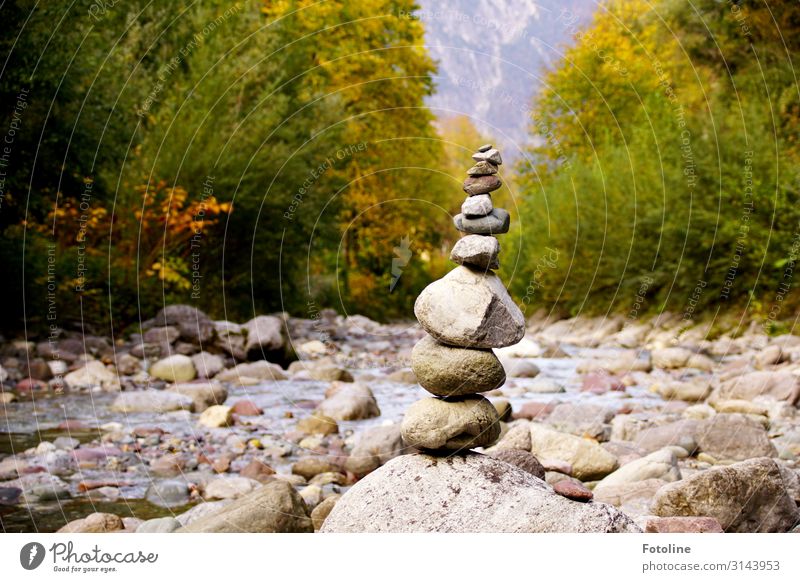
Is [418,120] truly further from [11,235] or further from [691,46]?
[11,235]

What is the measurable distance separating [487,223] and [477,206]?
0.54ft

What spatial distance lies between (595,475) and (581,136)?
28079 millimetres

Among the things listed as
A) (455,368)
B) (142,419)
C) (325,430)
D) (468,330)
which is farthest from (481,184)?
(142,419)

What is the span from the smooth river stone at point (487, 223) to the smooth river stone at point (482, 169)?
32 centimetres

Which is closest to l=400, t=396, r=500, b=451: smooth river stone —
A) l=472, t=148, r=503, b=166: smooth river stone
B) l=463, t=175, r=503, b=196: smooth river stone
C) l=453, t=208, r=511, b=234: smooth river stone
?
l=453, t=208, r=511, b=234: smooth river stone

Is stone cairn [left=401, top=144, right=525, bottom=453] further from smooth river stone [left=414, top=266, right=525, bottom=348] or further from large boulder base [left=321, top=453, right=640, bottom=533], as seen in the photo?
large boulder base [left=321, top=453, right=640, bottom=533]

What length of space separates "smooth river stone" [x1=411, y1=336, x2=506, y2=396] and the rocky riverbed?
0.62 metres

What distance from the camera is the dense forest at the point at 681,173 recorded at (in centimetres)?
2375

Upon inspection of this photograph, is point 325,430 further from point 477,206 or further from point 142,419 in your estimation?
point 477,206

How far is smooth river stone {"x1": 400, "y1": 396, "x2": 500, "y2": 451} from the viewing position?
6.96 m

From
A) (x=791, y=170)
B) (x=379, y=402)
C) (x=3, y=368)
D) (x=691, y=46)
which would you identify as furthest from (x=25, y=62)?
(x=691, y=46)

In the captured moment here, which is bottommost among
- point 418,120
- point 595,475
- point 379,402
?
point 595,475

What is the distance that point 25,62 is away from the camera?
15.1 metres

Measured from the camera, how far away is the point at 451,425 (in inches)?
274
